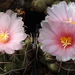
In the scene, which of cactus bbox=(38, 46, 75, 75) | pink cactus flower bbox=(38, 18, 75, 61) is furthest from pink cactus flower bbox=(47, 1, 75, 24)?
cactus bbox=(38, 46, 75, 75)

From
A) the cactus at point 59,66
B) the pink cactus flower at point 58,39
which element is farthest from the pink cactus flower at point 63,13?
the cactus at point 59,66

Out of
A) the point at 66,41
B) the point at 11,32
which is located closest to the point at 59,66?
the point at 66,41

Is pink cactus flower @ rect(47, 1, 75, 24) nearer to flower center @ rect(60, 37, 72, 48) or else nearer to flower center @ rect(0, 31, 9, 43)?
flower center @ rect(60, 37, 72, 48)

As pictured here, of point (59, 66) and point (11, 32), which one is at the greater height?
point (11, 32)

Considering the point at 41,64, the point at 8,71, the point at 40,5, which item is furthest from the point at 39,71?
the point at 40,5

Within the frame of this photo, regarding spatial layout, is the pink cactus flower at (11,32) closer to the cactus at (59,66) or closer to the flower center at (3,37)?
the flower center at (3,37)

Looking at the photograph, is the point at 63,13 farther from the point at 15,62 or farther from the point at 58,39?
the point at 15,62

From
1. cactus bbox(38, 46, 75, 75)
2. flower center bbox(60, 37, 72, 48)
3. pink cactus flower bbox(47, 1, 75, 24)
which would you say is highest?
pink cactus flower bbox(47, 1, 75, 24)
